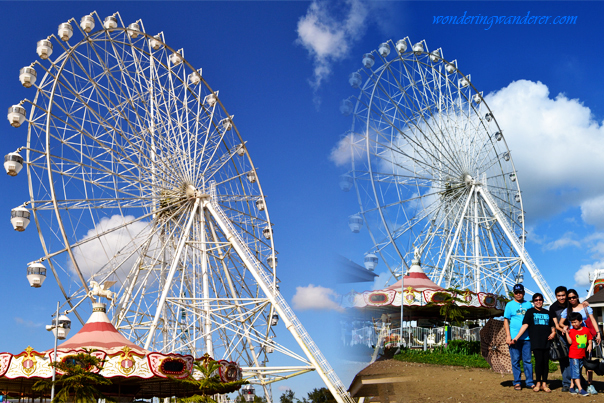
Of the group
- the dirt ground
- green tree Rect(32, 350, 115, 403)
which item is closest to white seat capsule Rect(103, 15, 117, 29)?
green tree Rect(32, 350, 115, 403)

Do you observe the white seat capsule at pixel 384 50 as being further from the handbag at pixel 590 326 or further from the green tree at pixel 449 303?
the handbag at pixel 590 326

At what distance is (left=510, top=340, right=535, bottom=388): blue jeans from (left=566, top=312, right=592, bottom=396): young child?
54 centimetres

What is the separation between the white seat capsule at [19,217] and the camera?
19.3 meters

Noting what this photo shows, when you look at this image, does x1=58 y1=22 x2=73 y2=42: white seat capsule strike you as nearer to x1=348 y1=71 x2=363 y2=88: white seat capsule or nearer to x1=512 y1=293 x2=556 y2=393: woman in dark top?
x1=348 y1=71 x2=363 y2=88: white seat capsule

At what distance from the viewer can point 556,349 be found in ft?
24.7

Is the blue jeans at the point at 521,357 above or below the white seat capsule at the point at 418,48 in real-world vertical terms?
below

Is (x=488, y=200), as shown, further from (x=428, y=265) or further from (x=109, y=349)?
(x=109, y=349)

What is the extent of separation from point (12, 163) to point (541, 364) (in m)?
18.1

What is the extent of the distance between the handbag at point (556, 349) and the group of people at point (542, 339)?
0.05 metres

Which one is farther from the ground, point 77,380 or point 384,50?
point 384,50

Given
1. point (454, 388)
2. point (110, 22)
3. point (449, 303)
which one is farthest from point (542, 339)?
point (110, 22)

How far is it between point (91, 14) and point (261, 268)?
11.8 m

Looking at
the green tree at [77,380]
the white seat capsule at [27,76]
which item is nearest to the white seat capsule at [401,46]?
the white seat capsule at [27,76]

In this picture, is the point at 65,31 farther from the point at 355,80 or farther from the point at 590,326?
the point at 590,326
